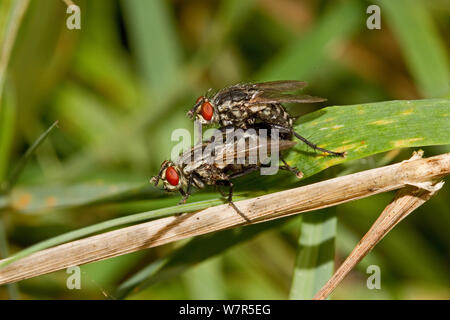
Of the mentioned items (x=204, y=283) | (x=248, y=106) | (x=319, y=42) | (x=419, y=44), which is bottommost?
(x=204, y=283)

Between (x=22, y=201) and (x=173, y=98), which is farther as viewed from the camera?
(x=173, y=98)

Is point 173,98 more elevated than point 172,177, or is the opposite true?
point 173,98

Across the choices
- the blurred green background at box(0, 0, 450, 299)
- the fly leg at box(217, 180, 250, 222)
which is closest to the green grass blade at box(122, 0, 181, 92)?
the blurred green background at box(0, 0, 450, 299)

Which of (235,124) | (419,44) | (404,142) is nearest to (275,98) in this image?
(235,124)

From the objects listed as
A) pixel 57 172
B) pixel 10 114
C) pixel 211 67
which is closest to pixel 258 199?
pixel 10 114

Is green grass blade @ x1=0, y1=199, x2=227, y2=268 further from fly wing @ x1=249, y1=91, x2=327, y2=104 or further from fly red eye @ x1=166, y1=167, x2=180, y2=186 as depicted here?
fly wing @ x1=249, y1=91, x2=327, y2=104

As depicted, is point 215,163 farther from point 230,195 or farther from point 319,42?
point 319,42

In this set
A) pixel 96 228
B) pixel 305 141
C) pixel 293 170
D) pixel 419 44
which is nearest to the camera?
pixel 96 228
